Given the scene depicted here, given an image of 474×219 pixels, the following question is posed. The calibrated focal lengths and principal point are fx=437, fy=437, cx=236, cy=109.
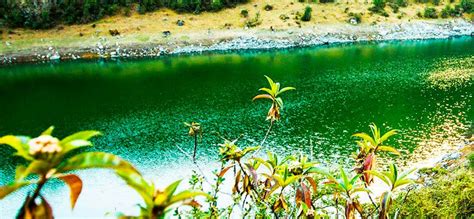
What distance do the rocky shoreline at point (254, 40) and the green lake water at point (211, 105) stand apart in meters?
5.59

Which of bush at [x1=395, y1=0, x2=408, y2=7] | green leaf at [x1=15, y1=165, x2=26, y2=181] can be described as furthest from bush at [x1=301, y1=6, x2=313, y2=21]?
green leaf at [x1=15, y1=165, x2=26, y2=181]

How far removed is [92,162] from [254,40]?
277 ft

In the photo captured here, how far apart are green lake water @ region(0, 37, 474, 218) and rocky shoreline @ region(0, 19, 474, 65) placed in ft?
18.4

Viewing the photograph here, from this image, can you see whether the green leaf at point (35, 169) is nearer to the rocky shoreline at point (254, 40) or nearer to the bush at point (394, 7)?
the rocky shoreline at point (254, 40)

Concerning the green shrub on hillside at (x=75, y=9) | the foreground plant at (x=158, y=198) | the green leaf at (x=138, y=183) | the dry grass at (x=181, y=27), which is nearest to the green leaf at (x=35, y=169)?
the green leaf at (x=138, y=183)

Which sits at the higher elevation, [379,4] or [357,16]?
[379,4]

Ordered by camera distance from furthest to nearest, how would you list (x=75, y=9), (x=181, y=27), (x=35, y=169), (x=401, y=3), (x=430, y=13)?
(x=401, y=3)
(x=430, y=13)
(x=75, y=9)
(x=181, y=27)
(x=35, y=169)

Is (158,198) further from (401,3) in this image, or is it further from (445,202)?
(401,3)

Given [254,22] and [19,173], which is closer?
[19,173]

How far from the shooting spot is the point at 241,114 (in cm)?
4112

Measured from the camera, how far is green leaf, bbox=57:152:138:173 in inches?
140

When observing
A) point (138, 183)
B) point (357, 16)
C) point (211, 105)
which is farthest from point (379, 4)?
point (138, 183)

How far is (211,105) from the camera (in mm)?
44375

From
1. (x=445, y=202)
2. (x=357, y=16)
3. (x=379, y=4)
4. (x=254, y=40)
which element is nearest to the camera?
→ (x=445, y=202)
